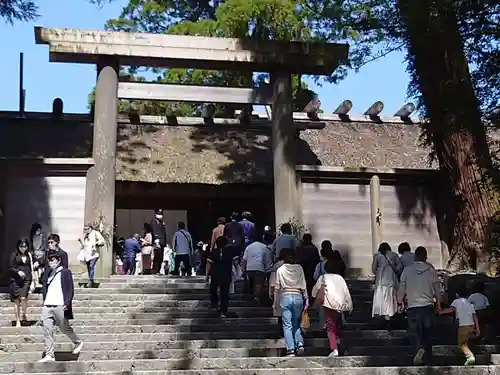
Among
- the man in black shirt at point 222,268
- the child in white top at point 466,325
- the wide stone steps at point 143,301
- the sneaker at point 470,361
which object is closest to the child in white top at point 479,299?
the child in white top at point 466,325

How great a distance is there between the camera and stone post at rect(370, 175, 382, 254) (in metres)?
16.1

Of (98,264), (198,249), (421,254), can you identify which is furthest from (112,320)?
(198,249)

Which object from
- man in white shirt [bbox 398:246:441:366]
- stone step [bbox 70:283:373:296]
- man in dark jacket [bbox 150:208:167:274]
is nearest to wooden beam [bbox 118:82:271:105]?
man in dark jacket [bbox 150:208:167:274]

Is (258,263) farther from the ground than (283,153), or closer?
closer

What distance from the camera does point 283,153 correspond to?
15.4 m

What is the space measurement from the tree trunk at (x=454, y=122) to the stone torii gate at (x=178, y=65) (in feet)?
10.5

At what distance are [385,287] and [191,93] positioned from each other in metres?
7.01

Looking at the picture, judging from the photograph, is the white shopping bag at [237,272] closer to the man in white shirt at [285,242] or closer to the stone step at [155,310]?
the stone step at [155,310]

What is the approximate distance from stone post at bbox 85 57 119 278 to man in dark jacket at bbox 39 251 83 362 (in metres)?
4.91

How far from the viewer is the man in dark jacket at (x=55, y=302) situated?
8641 mm

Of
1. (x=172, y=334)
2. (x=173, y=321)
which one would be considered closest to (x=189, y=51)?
(x=173, y=321)

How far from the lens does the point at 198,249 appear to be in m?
18.9

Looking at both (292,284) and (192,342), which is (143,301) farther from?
(292,284)

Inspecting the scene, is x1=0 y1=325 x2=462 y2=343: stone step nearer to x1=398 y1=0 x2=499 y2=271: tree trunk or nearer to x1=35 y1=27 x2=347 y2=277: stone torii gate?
x1=398 y1=0 x2=499 y2=271: tree trunk
